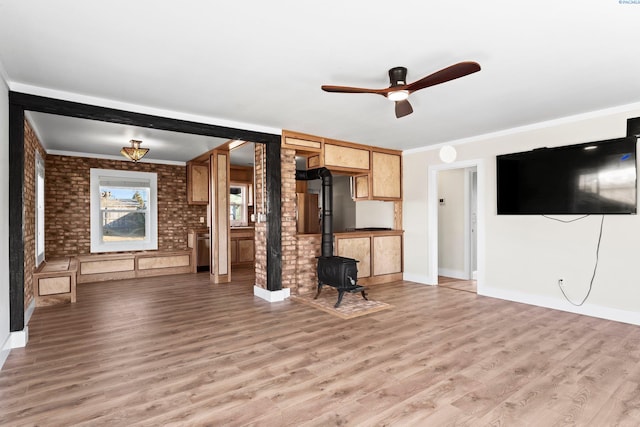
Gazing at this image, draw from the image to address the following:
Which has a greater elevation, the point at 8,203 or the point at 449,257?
the point at 8,203

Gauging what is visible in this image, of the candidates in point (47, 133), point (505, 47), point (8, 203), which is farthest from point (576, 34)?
point (47, 133)

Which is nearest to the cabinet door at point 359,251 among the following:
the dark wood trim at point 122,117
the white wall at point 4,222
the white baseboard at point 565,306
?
the white baseboard at point 565,306

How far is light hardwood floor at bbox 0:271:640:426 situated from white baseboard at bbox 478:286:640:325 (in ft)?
0.56

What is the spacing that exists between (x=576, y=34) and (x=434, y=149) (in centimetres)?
371

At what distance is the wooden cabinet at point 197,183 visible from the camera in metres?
7.81

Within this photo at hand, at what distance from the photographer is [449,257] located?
702 centimetres

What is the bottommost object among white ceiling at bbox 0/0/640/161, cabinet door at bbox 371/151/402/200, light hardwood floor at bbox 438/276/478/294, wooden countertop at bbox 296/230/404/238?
light hardwood floor at bbox 438/276/478/294

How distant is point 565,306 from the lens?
178 inches

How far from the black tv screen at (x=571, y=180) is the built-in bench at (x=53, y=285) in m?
6.37

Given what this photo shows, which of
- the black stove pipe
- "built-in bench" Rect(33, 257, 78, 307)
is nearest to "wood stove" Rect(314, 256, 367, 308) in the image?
the black stove pipe

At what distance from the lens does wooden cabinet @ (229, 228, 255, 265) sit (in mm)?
8258

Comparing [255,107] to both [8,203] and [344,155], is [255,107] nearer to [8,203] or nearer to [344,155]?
[344,155]

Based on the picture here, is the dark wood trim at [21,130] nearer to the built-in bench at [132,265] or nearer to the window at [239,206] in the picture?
the built-in bench at [132,265]

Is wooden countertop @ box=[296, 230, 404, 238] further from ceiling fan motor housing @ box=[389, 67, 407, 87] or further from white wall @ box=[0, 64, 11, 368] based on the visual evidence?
white wall @ box=[0, 64, 11, 368]
